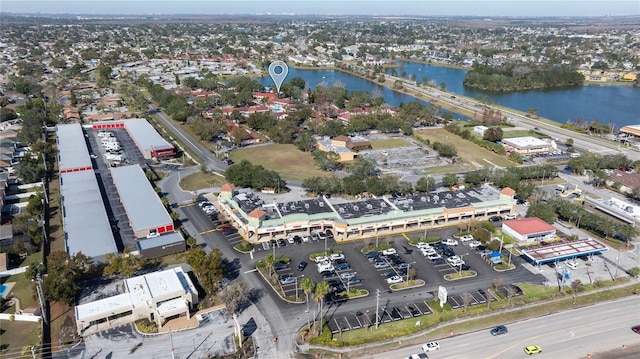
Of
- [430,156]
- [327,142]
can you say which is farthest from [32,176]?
[430,156]

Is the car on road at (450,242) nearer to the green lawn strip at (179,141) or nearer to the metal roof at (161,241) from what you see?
the metal roof at (161,241)

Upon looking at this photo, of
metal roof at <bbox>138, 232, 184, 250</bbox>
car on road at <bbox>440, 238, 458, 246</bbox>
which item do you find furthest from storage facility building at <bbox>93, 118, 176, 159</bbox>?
car on road at <bbox>440, 238, 458, 246</bbox>

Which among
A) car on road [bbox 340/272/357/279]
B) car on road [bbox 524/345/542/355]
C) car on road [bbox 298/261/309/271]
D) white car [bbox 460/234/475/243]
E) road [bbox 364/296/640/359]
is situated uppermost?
white car [bbox 460/234/475/243]

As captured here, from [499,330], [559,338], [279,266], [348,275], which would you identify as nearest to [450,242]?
[348,275]

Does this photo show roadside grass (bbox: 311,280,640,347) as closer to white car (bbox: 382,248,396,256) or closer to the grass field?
white car (bbox: 382,248,396,256)

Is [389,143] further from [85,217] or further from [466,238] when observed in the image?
[85,217]

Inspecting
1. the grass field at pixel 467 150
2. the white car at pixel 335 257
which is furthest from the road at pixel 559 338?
the grass field at pixel 467 150
